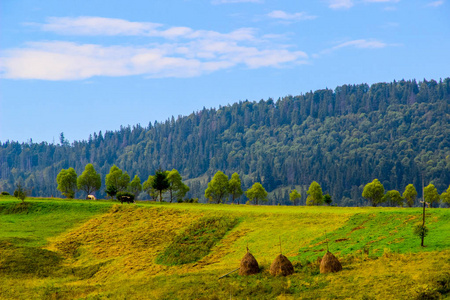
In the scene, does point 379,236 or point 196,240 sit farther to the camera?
point 196,240

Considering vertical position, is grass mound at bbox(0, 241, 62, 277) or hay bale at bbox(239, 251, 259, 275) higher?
hay bale at bbox(239, 251, 259, 275)

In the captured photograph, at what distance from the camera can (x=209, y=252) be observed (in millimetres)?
71625

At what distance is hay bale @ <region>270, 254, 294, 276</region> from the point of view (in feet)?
173

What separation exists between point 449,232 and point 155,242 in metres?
41.6

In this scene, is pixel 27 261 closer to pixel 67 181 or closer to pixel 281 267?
pixel 281 267

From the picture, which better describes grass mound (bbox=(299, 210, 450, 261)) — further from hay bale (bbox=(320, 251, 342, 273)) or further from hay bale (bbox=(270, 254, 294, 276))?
hay bale (bbox=(270, 254, 294, 276))

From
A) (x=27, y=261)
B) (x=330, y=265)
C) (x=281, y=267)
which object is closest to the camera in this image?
(x=330, y=265)

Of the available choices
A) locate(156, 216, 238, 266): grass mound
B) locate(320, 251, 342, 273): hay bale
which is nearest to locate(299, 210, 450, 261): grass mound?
locate(320, 251, 342, 273): hay bale

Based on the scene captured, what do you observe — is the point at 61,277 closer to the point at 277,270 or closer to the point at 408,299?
the point at 277,270

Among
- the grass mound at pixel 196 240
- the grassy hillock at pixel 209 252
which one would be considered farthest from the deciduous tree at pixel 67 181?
the grass mound at pixel 196 240

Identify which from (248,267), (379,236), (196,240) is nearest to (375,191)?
(196,240)

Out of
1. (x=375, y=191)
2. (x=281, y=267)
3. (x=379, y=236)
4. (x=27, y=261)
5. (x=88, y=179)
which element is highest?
(x=88, y=179)

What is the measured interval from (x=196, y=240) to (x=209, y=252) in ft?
19.5

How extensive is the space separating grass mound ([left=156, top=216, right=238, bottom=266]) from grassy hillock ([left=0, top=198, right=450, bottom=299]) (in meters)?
0.17
